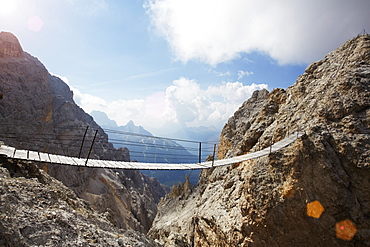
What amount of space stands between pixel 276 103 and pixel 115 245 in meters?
15.9

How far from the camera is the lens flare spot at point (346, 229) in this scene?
784cm

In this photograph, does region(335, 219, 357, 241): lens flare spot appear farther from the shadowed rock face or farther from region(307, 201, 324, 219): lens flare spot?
region(307, 201, 324, 219): lens flare spot

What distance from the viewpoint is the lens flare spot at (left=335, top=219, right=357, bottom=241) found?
784 cm

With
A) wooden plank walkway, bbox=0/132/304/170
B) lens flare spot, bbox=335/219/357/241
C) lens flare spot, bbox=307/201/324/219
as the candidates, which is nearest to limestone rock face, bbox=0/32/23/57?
wooden plank walkway, bbox=0/132/304/170

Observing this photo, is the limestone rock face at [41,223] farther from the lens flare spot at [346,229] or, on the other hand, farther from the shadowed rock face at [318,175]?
the lens flare spot at [346,229]

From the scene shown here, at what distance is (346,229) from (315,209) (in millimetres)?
1214

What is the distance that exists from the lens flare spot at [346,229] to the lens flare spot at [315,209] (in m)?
0.72

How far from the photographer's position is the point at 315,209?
8.42 m

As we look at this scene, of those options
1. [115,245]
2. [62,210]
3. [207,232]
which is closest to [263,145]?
[207,232]

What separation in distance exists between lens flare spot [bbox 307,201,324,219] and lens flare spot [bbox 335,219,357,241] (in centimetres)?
72

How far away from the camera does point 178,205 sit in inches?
1304

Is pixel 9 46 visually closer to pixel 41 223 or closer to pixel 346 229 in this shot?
pixel 41 223

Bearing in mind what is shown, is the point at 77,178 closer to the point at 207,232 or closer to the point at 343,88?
the point at 207,232

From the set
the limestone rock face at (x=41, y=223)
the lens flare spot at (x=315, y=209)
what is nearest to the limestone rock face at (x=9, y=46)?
the limestone rock face at (x=41, y=223)
